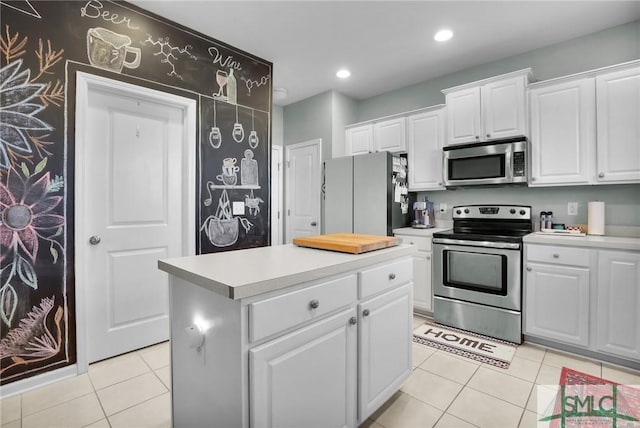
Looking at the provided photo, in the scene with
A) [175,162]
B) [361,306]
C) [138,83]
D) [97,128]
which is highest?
[138,83]

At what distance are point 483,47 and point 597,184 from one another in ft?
5.29

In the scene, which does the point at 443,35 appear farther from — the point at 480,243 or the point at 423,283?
the point at 423,283

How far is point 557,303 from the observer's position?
2.49 meters

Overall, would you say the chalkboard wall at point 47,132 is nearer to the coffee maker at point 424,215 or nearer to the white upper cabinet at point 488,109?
the white upper cabinet at point 488,109

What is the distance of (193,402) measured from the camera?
4.44ft

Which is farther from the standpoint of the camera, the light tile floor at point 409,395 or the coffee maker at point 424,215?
the coffee maker at point 424,215

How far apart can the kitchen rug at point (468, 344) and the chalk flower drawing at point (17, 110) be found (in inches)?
127

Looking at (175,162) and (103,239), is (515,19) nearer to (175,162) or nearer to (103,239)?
(175,162)

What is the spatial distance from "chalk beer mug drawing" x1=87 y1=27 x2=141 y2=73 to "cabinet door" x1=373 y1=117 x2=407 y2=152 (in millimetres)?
2639

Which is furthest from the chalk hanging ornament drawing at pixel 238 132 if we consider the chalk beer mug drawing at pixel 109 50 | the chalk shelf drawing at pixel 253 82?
the chalk beer mug drawing at pixel 109 50

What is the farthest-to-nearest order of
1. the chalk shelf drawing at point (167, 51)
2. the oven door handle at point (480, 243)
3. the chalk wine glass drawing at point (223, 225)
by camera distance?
1. the chalk wine glass drawing at point (223, 225)
2. the oven door handle at point (480, 243)
3. the chalk shelf drawing at point (167, 51)

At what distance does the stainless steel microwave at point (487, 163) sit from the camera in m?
2.88

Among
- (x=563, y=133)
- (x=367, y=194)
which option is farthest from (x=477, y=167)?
(x=367, y=194)

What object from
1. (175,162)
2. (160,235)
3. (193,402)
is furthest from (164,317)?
(193,402)
